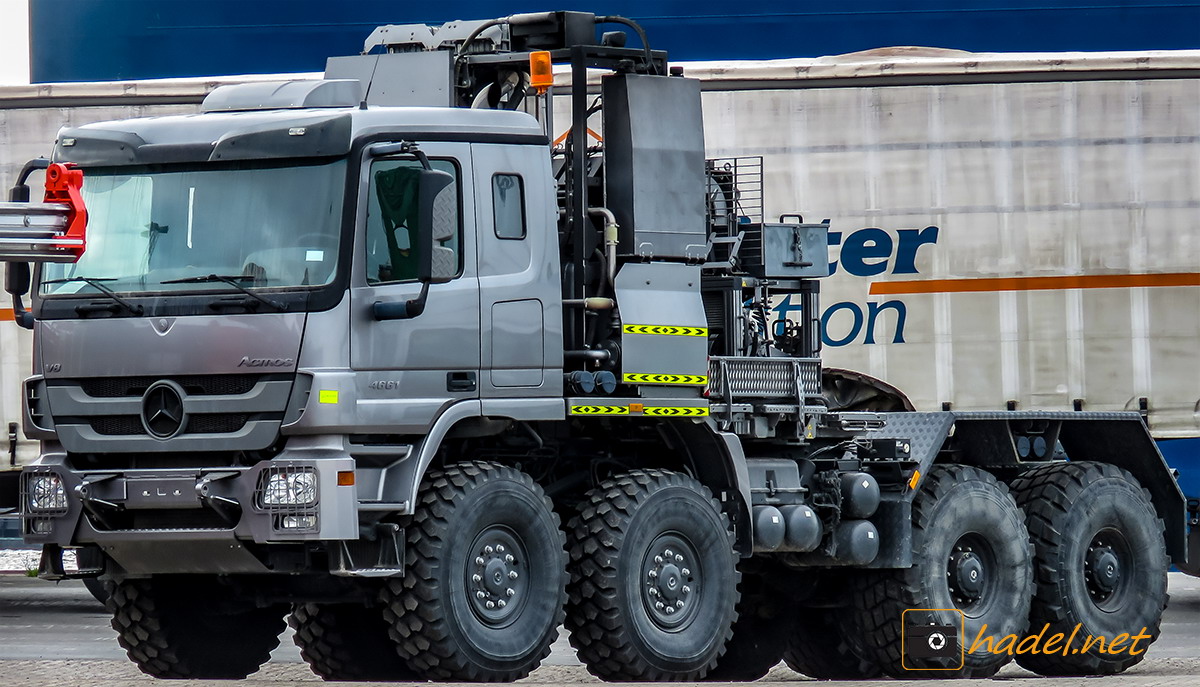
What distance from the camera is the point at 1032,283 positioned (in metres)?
17.7

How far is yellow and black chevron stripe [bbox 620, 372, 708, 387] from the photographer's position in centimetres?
1066

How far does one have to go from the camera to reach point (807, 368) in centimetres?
1228

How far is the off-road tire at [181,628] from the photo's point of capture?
10.6 metres

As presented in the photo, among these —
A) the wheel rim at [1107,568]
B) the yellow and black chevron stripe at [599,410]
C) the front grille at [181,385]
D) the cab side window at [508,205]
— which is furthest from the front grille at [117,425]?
the wheel rim at [1107,568]

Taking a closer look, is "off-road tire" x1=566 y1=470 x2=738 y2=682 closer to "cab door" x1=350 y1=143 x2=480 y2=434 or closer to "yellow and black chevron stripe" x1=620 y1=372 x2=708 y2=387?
"yellow and black chevron stripe" x1=620 y1=372 x2=708 y2=387

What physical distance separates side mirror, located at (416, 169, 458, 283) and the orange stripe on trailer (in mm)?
8806

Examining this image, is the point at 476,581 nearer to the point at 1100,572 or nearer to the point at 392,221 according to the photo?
the point at 392,221

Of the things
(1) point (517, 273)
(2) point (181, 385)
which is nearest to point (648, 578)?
(1) point (517, 273)

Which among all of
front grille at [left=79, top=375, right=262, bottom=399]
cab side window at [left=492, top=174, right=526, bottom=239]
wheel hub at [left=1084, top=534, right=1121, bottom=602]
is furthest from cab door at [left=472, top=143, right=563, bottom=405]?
wheel hub at [left=1084, top=534, right=1121, bottom=602]

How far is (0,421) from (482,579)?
9.25 m

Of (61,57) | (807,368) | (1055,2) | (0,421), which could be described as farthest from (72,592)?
(1055,2)

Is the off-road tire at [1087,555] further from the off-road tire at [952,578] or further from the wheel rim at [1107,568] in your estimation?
the off-road tire at [952,578]

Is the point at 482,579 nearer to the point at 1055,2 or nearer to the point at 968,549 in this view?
the point at 968,549

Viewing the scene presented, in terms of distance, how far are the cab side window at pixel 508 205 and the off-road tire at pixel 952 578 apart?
376 cm
